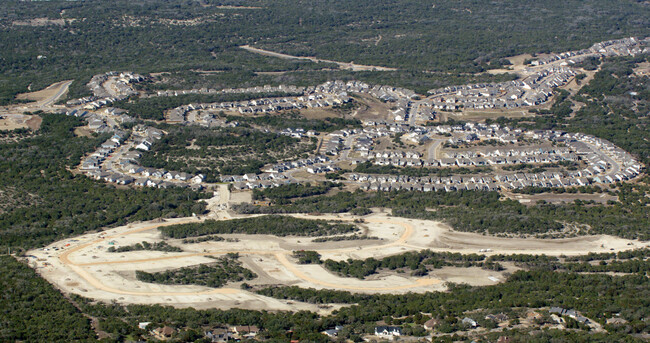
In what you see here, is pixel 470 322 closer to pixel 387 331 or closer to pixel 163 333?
pixel 387 331

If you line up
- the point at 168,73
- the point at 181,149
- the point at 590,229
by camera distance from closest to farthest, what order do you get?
the point at 590,229, the point at 181,149, the point at 168,73

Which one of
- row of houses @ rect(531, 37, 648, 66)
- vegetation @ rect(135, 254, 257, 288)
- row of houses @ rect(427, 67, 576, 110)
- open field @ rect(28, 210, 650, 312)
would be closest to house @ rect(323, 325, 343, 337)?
open field @ rect(28, 210, 650, 312)

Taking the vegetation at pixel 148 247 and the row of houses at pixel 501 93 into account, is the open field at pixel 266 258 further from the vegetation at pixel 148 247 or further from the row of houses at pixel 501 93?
the row of houses at pixel 501 93

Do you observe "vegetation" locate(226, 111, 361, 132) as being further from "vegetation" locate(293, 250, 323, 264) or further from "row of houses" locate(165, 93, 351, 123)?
"vegetation" locate(293, 250, 323, 264)

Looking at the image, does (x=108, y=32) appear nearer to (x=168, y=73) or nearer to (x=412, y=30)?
(x=168, y=73)

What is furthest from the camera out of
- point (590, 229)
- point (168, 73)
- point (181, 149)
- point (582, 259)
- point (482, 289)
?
point (168, 73)

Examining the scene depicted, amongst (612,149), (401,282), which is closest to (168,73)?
(612,149)

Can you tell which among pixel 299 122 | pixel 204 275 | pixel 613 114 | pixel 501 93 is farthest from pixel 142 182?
pixel 613 114

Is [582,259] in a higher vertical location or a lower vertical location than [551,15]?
lower

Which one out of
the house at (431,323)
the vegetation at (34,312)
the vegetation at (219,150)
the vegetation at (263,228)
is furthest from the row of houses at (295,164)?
the house at (431,323)
